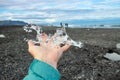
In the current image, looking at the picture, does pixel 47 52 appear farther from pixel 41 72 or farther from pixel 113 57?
pixel 113 57

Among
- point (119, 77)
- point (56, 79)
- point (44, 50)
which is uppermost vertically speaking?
point (44, 50)

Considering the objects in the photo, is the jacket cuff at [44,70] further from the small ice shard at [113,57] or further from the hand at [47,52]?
the small ice shard at [113,57]

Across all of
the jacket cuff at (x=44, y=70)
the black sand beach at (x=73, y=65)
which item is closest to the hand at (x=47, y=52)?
the jacket cuff at (x=44, y=70)

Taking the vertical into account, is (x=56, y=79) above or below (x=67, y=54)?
above

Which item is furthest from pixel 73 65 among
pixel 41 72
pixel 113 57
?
pixel 41 72

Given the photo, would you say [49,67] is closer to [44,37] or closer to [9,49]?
[44,37]

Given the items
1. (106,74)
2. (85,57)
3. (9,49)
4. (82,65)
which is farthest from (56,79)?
(9,49)

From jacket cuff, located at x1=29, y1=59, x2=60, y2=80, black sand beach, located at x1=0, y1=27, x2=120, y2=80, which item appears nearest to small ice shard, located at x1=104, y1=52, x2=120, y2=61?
black sand beach, located at x1=0, y1=27, x2=120, y2=80
